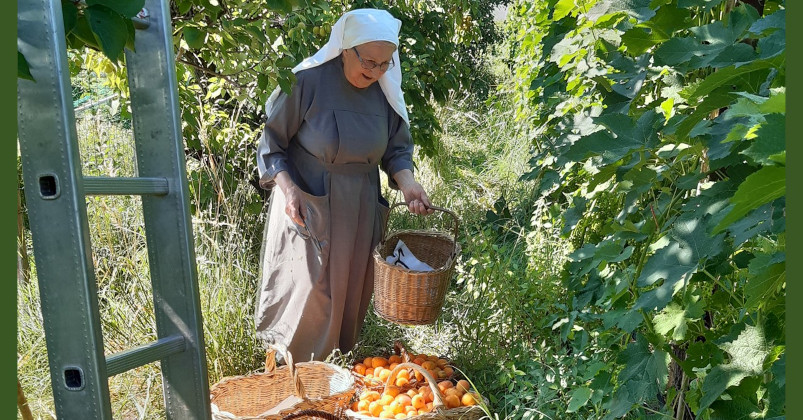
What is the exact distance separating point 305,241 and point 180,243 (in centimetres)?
189

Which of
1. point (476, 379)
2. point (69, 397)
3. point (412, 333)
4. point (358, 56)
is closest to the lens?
point (69, 397)

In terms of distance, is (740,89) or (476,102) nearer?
(740,89)

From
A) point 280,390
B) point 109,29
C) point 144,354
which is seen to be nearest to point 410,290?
point 280,390

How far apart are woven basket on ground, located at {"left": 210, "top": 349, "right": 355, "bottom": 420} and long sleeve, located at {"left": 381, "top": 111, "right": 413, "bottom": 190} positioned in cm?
96

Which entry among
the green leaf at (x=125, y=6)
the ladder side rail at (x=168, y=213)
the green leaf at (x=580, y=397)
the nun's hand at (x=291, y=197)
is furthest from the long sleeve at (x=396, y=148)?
the green leaf at (x=125, y=6)

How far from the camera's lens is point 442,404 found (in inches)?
117

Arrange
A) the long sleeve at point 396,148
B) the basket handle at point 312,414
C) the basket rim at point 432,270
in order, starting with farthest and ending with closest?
the long sleeve at point 396,148, the basket rim at point 432,270, the basket handle at point 312,414

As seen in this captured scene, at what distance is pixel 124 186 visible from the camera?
58.3 inches

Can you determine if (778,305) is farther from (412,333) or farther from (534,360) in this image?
(412,333)

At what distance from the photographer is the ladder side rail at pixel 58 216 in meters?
1.27

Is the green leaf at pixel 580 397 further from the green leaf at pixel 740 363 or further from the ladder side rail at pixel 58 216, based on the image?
the ladder side rail at pixel 58 216

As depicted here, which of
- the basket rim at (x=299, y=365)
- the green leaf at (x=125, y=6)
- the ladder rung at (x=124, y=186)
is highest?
the green leaf at (x=125, y=6)

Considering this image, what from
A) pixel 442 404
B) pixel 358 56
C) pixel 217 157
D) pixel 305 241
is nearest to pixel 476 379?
pixel 442 404

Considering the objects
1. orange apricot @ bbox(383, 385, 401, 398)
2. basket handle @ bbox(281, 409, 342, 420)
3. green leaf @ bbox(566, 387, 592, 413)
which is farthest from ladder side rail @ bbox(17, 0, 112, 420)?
orange apricot @ bbox(383, 385, 401, 398)
